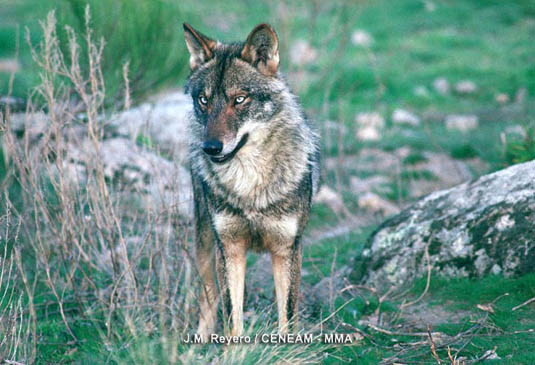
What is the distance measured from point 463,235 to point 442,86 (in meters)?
12.8

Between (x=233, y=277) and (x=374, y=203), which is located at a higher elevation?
(x=233, y=277)

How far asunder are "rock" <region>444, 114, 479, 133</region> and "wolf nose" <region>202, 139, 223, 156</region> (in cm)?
1042

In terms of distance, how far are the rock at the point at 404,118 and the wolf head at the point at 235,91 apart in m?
10.2

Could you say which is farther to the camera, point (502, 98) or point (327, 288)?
point (502, 98)

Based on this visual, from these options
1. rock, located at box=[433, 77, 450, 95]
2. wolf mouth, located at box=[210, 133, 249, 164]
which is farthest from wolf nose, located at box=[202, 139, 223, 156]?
rock, located at box=[433, 77, 450, 95]

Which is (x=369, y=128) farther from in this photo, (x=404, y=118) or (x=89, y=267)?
(x=89, y=267)

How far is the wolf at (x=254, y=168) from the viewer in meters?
4.57

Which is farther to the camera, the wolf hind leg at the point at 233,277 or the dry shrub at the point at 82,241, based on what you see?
the dry shrub at the point at 82,241

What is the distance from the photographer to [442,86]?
56.4ft

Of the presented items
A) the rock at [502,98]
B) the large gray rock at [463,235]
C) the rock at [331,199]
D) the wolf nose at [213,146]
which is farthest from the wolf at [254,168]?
the rock at [502,98]

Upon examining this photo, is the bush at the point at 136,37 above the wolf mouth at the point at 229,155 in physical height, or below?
above

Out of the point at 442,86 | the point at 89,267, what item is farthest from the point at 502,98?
the point at 89,267

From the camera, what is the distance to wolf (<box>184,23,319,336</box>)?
4.57 metres

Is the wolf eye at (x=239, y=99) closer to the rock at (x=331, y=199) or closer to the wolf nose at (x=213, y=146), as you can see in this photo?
the wolf nose at (x=213, y=146)
